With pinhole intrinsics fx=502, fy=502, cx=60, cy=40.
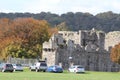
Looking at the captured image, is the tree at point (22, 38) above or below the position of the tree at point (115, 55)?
above

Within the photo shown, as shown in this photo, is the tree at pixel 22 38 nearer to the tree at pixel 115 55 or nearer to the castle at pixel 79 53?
the castle at pixel 79 53

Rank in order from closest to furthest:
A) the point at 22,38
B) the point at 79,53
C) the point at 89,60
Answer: the point at 79,53 → the point at 89,60 → the point at 22,38

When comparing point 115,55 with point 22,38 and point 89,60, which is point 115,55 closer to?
point 89,60

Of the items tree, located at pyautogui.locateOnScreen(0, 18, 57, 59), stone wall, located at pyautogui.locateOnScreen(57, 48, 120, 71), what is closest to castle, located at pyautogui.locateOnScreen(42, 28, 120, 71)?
stone wall, located at pyautogui.locateOnScreen(57, 48, 120, 71)

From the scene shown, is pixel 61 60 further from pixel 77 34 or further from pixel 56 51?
pixel 77 34

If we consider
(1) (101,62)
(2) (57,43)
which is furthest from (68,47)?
(1) (101,62)

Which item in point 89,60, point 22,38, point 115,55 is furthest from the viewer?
point 22,38

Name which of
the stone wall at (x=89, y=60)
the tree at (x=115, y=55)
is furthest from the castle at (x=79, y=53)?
the tree at (x=115, y=55)

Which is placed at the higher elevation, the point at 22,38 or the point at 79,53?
the point at 22,38

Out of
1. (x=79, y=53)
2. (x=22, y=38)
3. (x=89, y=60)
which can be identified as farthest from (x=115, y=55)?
(x=22, y=38)

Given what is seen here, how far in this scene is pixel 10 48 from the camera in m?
120

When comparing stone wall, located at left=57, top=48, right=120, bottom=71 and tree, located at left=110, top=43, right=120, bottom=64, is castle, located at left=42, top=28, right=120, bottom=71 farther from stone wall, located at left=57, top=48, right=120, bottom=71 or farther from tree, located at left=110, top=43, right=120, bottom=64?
tree, located at left=110, top=43, right=120, bottom=64

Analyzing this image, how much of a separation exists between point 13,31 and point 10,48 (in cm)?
1268

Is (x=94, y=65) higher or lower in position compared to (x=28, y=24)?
lower
